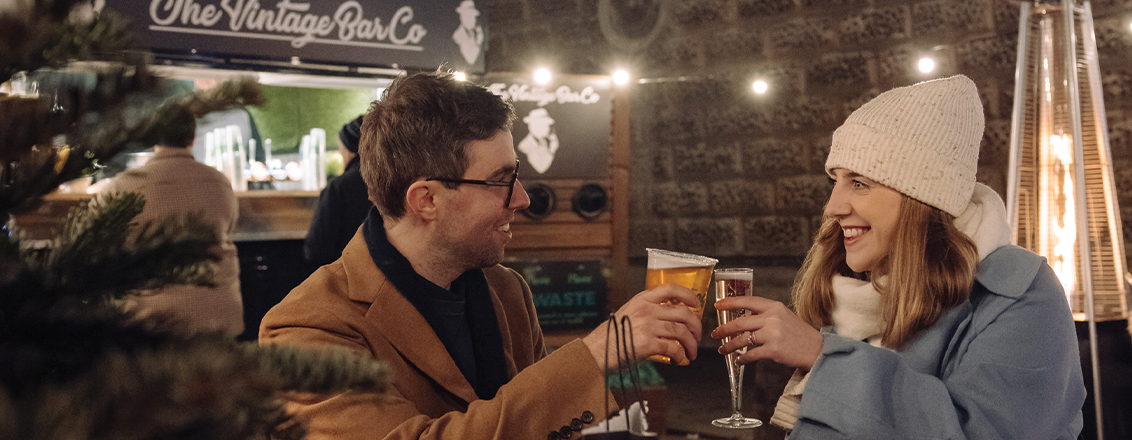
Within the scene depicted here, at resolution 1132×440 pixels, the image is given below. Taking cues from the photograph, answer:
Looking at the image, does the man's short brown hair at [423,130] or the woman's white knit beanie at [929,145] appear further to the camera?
the man's short brown hair at [423,130]

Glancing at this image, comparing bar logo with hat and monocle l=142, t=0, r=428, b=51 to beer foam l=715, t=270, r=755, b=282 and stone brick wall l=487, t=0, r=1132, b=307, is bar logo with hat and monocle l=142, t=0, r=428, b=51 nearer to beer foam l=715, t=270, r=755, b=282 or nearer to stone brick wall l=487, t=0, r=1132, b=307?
stone brick wall l=487, t=0, r=1132, b=307

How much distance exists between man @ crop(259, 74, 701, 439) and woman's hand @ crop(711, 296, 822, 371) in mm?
108

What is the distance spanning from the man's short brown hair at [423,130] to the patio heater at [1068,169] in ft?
8.46

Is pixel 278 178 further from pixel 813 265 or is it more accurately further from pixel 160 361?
pixel 160 361

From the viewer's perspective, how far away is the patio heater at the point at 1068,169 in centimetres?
316

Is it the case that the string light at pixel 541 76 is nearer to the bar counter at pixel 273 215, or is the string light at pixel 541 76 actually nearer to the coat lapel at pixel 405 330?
the bar counter at pixel 273 215

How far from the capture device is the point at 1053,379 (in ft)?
4.25

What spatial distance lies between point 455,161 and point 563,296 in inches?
132

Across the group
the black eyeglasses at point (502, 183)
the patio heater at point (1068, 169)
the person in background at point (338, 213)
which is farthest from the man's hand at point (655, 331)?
the person in background at point (338, 213)

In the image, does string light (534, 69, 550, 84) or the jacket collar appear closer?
the jacket collar

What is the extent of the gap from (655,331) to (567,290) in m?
3.72

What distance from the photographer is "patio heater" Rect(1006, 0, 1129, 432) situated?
3.16 m

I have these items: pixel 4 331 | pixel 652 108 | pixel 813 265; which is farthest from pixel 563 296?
pixel 4 331

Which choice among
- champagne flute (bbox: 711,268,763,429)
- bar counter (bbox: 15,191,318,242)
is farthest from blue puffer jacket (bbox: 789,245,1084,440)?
bar counter (bbox: 15,191,318,242)
